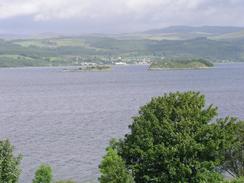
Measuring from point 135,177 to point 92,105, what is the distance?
121m

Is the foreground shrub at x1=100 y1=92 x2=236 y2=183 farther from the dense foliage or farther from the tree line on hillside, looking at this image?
the dense foliage

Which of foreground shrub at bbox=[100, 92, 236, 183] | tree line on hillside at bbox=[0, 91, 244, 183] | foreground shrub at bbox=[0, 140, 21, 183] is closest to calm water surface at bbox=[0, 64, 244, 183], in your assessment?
tree line on hillside at bbox=[0, 91, 244, 183]

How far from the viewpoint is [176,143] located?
4394 cm

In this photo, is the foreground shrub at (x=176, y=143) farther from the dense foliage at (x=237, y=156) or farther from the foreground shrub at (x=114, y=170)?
the foreground shrub at (x=114, y=170)

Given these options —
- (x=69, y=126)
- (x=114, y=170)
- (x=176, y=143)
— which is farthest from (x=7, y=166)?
(x=69, y=126)

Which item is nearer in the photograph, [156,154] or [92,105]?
[156,154]

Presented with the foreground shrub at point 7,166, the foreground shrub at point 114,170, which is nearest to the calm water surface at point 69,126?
the foreground shrub at point 7,166

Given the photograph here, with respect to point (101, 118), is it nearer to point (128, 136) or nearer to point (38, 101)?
point (38, 101)

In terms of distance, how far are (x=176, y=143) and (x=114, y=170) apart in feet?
18.2

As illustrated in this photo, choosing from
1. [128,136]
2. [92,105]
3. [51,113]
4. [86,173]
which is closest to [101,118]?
[51,113]

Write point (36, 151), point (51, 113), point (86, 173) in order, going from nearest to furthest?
point (86, 173) < point (36, 151) < point (51, 113)

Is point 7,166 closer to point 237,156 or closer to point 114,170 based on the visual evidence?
point 114,170

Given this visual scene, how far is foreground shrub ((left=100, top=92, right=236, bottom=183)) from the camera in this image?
43.3 meters

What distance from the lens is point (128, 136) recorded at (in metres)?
46.9
